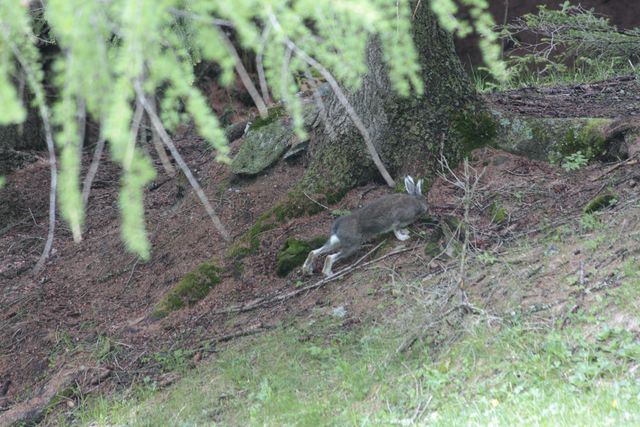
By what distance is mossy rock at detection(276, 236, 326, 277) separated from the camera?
354 inches

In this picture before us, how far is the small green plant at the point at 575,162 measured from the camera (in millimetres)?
9297

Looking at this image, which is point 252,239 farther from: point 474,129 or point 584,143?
point 584,143

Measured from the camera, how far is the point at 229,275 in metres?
9.08

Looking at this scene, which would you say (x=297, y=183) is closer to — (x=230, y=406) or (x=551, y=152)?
(x=551, y=152)

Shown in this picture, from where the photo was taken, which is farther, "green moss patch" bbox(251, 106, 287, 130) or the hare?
"green moss patch" bbox(251, 106, 287, 130)

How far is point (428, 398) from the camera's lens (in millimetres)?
6070

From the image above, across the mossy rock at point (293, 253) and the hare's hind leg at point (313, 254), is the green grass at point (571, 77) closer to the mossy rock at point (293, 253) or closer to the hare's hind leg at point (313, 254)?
the mossy rock at point (293, 253)

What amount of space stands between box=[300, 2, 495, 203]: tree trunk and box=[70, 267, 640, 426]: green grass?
2.28 m

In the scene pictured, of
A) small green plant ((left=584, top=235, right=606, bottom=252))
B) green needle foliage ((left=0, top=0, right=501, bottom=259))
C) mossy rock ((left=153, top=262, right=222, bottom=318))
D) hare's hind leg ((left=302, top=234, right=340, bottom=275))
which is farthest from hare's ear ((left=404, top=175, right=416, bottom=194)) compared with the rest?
green needle foliage ((left=0, top=0, right=501, bottom=259))

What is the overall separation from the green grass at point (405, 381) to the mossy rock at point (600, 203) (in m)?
1.77

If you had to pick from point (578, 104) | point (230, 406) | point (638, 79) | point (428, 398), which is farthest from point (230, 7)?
point (638, 79)

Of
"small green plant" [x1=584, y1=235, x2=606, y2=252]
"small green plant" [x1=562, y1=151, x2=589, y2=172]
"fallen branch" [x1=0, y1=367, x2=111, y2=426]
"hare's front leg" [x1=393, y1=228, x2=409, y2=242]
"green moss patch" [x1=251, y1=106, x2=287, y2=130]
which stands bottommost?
"fallen branch" [x1=0, y1=367, x2=111, y2=426]

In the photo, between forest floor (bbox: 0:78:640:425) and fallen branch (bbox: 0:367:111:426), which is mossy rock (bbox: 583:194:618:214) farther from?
fallen branch (bbox: 0:367:111:426)

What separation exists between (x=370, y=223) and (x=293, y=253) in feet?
2.87
